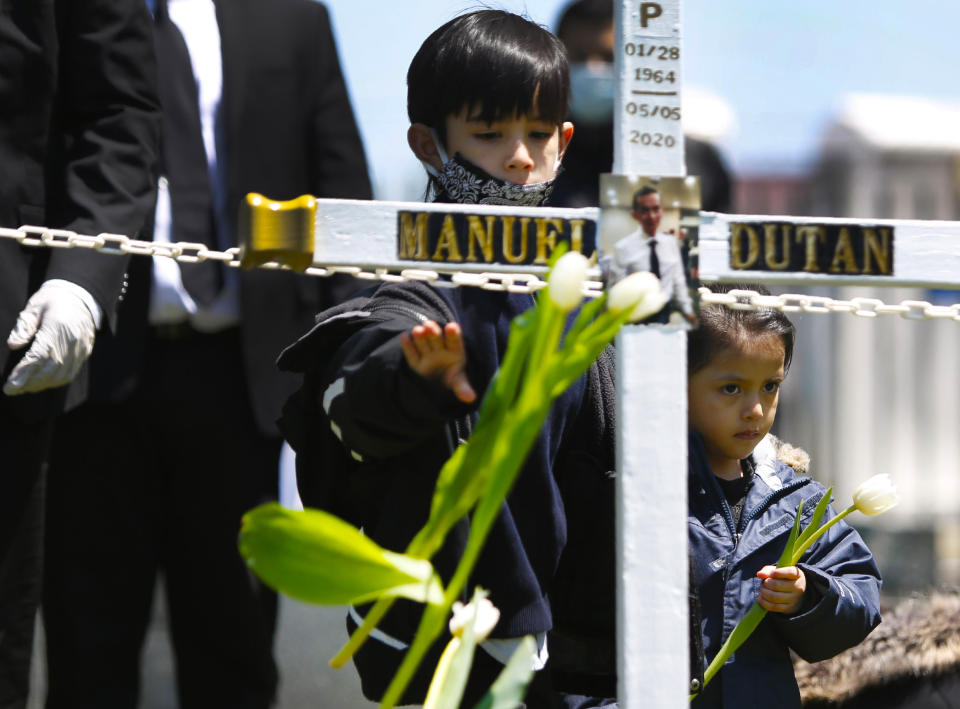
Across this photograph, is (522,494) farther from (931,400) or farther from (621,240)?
(931,400)

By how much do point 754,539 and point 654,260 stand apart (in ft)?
1.73

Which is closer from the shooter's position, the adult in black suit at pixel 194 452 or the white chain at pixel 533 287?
the white chain at pixel 533 287

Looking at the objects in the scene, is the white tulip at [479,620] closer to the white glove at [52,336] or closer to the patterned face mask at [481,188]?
the patterned face mask at [481,188]

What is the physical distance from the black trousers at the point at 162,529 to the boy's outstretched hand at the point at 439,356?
1.31 metres

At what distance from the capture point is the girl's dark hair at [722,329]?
6.22 feet

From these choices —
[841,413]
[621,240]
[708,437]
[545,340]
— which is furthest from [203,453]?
[841,413]

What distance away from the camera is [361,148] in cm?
285

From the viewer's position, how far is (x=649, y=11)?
1458 millimetres

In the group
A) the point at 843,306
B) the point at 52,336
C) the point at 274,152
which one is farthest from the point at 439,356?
the point at 274,152

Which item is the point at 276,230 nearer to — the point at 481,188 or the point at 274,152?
the point at 481,188

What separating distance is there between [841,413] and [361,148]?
654 cm

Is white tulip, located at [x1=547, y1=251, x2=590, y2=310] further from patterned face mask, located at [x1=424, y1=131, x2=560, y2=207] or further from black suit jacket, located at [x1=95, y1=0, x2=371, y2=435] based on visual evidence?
black suit jacket, located at [x1=95, y1=0, x2=371, y2=435]

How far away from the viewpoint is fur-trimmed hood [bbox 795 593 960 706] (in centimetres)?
204

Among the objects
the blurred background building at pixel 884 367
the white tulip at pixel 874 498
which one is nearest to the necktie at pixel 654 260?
the white tulip at pixel 874 498
